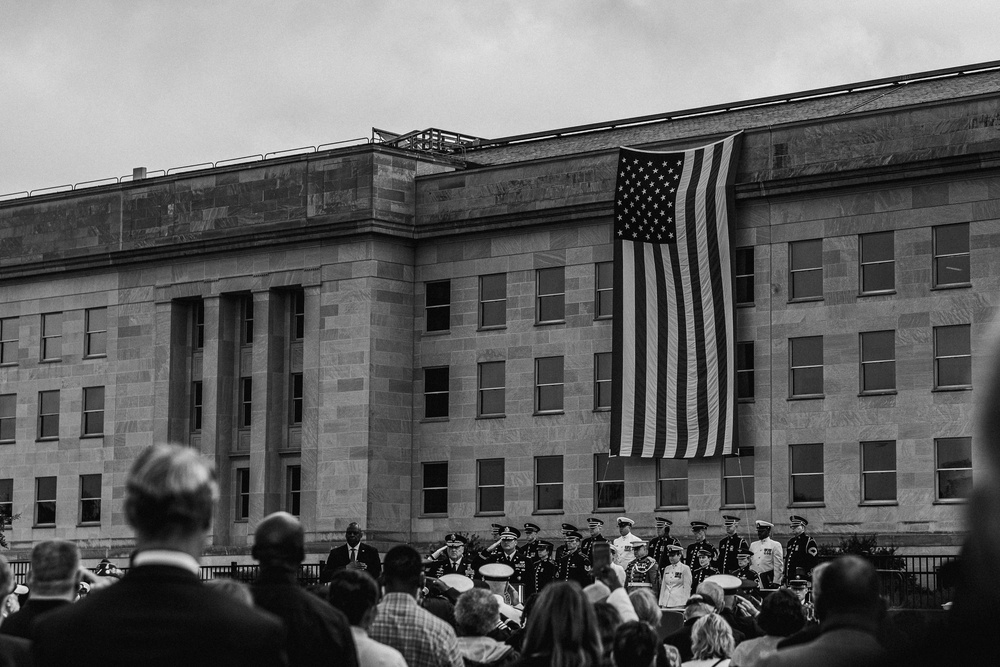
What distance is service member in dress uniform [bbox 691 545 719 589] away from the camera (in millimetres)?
34250

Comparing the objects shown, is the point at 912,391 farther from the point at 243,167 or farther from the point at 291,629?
the point at 291,629

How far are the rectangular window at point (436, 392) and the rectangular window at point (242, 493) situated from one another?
6487 mm

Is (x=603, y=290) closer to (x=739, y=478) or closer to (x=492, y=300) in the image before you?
(x=492, y=300)

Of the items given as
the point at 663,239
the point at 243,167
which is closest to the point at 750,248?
the point at 663,239

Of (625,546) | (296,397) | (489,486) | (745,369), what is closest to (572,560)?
(625,546)

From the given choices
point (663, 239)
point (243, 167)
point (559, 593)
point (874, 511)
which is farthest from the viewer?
point (243, 167)

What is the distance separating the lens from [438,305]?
175 feet

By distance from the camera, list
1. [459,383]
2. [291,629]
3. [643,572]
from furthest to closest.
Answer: [459,383]
[643,572]
[291,629]

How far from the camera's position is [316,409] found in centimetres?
5247

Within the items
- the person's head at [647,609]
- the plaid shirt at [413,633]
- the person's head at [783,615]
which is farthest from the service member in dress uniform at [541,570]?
the plaid shirt at [413,633]

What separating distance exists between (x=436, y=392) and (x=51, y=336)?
15025mm

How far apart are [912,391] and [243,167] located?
Answer: 22728 millimetres

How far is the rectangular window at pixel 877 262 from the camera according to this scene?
45188 millimetres

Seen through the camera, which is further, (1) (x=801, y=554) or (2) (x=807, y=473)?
(2) (x=807, y=473)
